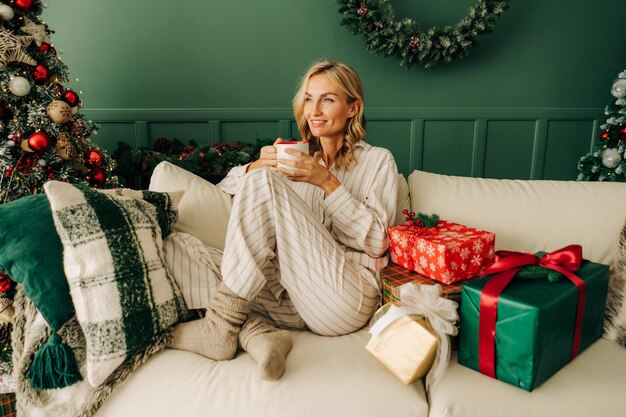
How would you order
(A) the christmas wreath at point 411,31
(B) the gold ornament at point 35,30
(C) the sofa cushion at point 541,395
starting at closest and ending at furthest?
(C) the sofa cushion at point 541,395
(B) the gold ornament at point 35,30
(A) the christmas wreath at point 411,31

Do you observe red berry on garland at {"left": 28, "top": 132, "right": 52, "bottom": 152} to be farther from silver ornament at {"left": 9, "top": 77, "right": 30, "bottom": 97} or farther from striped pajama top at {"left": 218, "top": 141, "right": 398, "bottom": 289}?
striped pajama top at {"left": 218, "top": 141, "right": 398, "bottom": 289}

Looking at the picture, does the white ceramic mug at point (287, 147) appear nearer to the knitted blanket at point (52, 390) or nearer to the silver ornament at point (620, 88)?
the knitted blanket at point (52, 390)

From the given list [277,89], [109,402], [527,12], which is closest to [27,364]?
[109,402]

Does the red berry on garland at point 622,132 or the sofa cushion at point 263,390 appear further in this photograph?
the red berry on garland at point 622,132

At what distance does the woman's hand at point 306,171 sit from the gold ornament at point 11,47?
3.99ft

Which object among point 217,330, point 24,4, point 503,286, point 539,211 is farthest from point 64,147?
point 539,211

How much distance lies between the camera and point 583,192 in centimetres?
158

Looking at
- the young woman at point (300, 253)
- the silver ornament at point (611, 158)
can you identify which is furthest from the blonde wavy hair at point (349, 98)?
the silver ornament at point (611, 158)

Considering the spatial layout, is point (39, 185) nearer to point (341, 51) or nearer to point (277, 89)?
point (277, 89)

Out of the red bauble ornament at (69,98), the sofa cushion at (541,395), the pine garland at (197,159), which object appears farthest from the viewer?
the pine garland at (197,159)

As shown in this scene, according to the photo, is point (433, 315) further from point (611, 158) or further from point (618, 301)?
point (611, 158)

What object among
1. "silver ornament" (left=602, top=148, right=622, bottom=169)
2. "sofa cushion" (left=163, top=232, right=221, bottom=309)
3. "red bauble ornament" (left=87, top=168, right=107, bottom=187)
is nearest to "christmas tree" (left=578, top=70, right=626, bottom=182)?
"silver ornament" (left=602, top=148, right=622, bottom=169)

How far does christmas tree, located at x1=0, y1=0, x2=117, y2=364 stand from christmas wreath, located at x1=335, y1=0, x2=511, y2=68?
1677 mm

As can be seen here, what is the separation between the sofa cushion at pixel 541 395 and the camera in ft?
3.22
